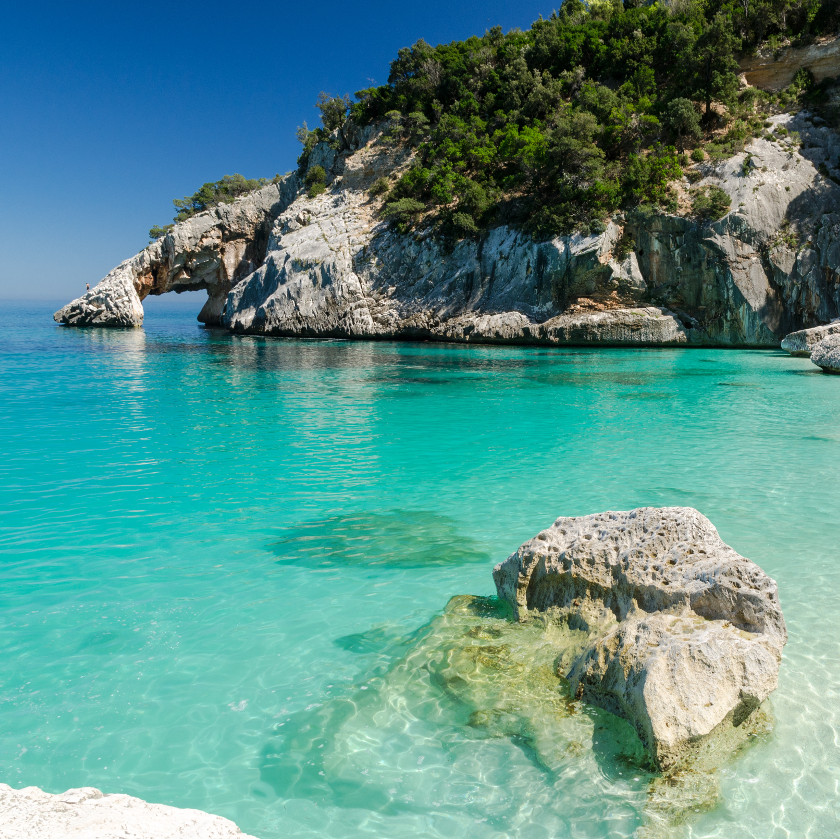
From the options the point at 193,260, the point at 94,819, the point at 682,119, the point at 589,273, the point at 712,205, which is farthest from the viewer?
the point at 193,260

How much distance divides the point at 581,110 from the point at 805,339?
21.0 metres

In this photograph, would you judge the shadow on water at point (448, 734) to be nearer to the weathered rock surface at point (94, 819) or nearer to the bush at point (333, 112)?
the weathered rock surface at point (94, 819)

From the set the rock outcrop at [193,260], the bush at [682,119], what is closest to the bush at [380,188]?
the rock outcrop at [193,260]

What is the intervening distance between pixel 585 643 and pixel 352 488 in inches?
220

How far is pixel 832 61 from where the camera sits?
37.9 meters

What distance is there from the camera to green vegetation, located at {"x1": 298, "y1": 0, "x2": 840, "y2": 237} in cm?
3594

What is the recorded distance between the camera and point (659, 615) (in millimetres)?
3969

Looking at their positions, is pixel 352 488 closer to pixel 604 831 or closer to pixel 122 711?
pixel 122 711

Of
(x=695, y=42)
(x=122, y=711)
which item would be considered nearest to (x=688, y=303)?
(x=695, y=42)

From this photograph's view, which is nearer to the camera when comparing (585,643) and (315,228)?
(585,643)

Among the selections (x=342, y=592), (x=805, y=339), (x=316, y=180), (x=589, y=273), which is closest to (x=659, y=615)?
(x=342, y=592)

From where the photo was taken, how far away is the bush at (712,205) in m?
33.3

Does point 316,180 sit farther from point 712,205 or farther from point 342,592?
point 342,592

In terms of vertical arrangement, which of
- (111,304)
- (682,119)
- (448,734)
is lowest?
(448,734)
